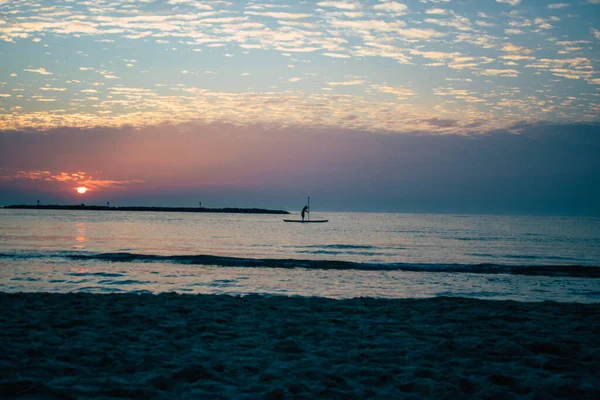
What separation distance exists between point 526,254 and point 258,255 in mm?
18573

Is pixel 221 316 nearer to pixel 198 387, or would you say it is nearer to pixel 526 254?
pixel 198 387

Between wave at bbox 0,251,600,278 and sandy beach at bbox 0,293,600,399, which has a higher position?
sandy beach at bbox 0,293,600,399

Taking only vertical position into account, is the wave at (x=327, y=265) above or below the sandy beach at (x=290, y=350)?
below

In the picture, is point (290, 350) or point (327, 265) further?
point (327, 265)

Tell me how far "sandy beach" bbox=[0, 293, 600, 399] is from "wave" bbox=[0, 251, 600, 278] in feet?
38.1

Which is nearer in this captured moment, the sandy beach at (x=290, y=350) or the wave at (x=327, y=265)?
the sandy beach at (x=290, y=350)

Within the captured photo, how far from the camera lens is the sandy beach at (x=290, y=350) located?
5.29 m

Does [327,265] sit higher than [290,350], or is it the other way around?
[290,350]

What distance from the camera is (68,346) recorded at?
6.69 metres

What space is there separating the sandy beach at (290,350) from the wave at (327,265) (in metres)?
11.6

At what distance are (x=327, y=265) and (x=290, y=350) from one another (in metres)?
15.9

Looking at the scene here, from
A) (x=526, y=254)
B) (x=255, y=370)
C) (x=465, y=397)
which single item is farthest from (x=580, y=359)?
(x=526, y=254)

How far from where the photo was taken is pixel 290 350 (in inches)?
271

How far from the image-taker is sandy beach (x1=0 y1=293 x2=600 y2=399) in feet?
17.4
